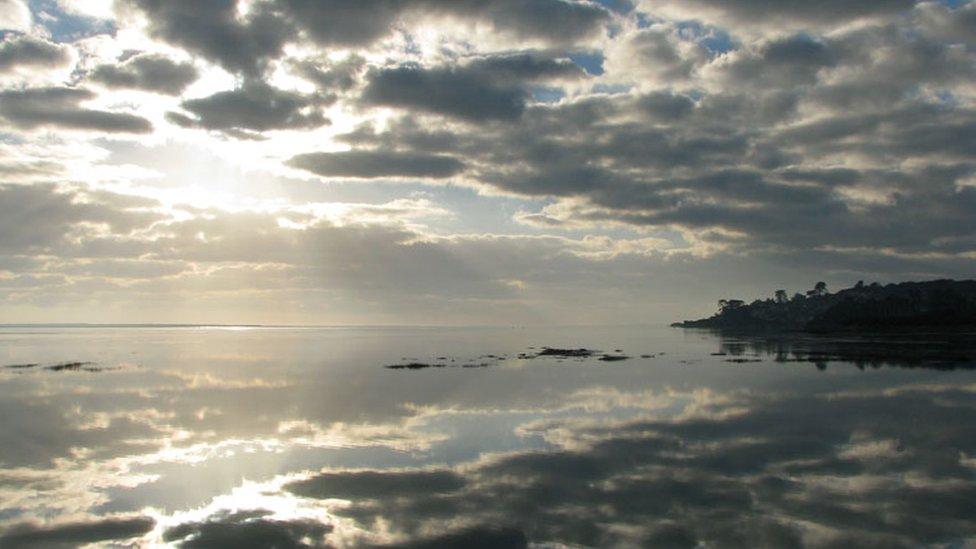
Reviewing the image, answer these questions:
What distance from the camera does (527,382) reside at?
195ft

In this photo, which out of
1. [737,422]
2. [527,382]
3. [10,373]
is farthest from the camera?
[10,373]

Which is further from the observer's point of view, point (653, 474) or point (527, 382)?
point (527, 382)

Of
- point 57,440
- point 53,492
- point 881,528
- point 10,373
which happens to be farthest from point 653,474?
point 10,373

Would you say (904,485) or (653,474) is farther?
(653,474)

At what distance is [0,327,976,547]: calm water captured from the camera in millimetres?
18219

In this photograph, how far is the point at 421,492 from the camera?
2206 cm

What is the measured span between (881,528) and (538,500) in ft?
31.1

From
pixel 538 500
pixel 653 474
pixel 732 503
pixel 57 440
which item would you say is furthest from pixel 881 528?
pixel 57 440

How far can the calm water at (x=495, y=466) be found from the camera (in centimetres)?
1822

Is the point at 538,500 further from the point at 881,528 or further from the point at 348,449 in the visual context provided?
the point at 348,449

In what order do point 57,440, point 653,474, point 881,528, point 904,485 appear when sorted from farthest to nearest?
point 57,440
point 653,474
point 904,485
point 881,528

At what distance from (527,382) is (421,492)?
37.8 m

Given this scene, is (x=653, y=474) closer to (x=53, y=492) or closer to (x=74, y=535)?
(x=74, y=535)

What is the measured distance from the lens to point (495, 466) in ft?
85.2
